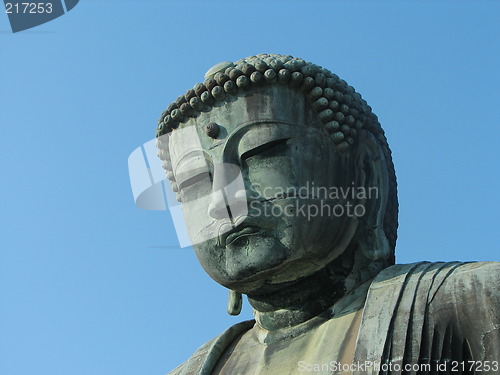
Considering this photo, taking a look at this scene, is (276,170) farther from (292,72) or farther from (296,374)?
(296,374)

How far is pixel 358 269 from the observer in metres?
9.80

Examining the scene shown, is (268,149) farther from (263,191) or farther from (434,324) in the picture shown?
(434,324)

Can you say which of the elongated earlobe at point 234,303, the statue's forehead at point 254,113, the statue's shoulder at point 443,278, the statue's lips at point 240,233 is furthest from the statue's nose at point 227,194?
the statue's shoulder at point 443,278

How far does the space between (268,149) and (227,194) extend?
53 centimetres

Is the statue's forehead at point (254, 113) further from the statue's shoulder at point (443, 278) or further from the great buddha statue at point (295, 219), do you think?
the statue's shoulder at point (443, 278)

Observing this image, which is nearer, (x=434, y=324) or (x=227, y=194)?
(x=434, y=324)

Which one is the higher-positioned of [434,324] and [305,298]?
[305,298]

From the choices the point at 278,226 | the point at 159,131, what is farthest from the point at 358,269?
the point at 159,131

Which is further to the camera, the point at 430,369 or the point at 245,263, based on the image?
the point at 245,263

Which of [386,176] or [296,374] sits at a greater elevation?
[386,176]

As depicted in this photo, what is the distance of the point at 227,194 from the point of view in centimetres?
957

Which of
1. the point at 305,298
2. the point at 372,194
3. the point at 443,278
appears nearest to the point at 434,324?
the point at 443,278

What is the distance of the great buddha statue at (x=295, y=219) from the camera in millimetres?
9156

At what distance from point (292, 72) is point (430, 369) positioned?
113 inches
